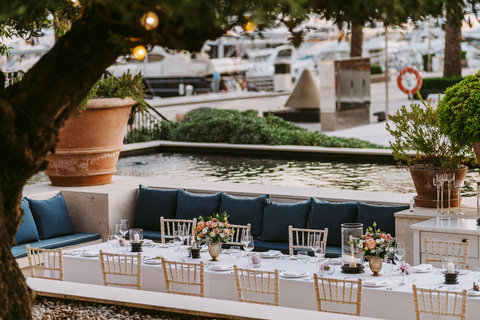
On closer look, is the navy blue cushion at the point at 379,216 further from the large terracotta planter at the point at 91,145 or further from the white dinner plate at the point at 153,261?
the large terracotta planter at the point at 91,145

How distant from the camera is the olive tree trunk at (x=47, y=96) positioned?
425cm

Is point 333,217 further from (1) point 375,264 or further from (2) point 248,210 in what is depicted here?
(1) point 375,264

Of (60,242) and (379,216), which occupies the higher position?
(379,216)

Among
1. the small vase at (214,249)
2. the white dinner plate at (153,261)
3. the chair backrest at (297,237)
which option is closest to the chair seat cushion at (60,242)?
the white dinner plate at (153,261)

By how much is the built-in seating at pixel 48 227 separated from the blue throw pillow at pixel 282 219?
237cm

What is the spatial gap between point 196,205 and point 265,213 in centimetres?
103

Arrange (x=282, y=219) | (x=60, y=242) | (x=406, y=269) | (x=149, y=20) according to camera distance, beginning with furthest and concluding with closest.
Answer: (x=60, y=242) < (x=282, y=219) < (x=406, y=269) < (x=149, y=20)

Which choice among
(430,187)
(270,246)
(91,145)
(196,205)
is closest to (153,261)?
(270,246)

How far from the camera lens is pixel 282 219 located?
10500 millimetres

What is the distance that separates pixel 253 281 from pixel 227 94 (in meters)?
33.2

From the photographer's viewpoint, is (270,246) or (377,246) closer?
(377,246)

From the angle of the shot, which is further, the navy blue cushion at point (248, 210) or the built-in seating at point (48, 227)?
the navy blue cushion at point (248, 210)

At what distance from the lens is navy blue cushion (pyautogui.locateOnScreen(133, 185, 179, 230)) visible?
11.5 m

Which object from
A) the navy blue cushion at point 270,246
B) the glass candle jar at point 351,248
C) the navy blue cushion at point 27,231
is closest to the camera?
the glass candle jar at point 351,248
